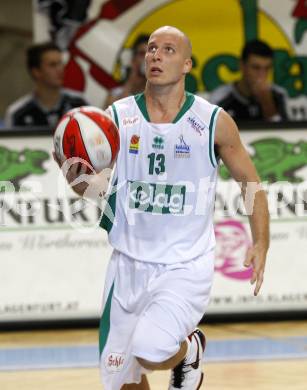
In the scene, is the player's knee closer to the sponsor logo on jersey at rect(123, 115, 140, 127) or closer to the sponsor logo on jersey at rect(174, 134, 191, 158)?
the sponsor logo on jersey at rect(174, 134, 191, 158)

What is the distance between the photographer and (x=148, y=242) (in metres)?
6.76

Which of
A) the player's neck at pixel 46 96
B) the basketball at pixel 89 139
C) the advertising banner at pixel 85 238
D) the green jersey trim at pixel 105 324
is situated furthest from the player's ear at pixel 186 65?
the player's neck at pixel 46 96

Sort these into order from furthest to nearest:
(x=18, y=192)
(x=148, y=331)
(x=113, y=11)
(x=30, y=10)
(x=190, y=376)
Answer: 1. (x=30, y=10)
2. (x=113, y=11)
3. (x=18, y=192)
4. (x=190, y=376)
5. (x=148, y=331)

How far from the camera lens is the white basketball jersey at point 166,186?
6.73 metres

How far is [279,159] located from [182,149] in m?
3.80

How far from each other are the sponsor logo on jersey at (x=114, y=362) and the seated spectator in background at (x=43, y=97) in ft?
14.5

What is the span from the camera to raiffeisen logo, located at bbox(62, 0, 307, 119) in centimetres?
1209

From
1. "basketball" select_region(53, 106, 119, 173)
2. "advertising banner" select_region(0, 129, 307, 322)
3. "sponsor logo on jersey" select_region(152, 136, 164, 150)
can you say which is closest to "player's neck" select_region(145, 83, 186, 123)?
"sponsor logo on jersey" select_region(152, 136, 164, 150)

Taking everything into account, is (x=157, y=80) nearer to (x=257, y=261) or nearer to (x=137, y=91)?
(x=257, y=261)

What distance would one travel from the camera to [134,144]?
6793mm

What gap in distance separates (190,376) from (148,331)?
66cm

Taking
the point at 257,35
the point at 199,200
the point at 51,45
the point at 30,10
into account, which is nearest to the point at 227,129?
the point at 199,200

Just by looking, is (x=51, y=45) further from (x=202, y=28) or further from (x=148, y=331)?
(x=148, y=331)

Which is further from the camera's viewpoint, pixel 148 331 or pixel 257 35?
pixel 257 35
